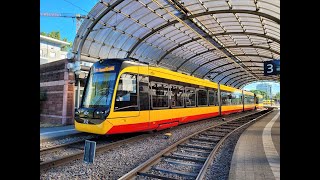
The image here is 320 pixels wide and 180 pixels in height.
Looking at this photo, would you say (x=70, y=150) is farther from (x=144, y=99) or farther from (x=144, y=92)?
(x=144, y=92)

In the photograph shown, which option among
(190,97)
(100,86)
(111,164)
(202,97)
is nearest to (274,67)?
(111,164)

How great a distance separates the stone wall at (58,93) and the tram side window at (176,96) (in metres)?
7.39

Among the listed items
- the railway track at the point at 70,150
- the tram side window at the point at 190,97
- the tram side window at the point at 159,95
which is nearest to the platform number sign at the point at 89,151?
the railway track at the point at 70,150

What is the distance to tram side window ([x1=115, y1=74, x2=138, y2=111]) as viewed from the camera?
8133mm

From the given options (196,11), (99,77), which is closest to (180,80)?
(99,77)

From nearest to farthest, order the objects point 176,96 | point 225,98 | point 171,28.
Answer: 1. point 176,96
2. point 171,28
3. point 225,98

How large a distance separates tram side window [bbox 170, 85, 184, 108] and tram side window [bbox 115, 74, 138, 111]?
3.02m

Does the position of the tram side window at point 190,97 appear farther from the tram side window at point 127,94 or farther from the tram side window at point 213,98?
the tram side window at point 127,94

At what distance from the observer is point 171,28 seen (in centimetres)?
2003

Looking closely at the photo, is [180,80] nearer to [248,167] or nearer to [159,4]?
[159,4]

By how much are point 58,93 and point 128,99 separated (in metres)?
9.18
